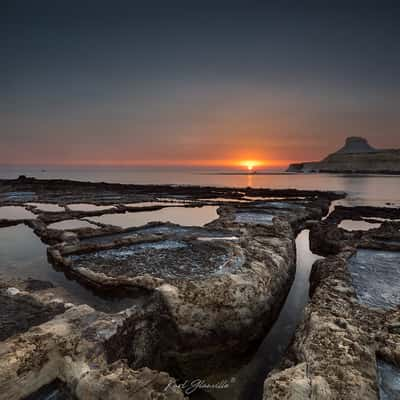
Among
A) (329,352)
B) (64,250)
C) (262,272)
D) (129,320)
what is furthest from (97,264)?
(329,352)

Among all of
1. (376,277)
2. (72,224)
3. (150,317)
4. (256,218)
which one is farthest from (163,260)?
(72,224)

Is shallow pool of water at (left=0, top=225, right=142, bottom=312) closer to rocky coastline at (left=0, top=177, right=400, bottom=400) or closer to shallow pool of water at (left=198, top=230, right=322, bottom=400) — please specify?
rocky coastline at (left=0, top=177, right=400, bottom=400)

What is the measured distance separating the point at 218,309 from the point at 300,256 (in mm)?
8520

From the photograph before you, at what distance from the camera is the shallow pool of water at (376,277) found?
6383 millimetres

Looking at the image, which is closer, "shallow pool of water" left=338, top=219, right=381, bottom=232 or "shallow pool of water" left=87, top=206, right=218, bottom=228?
"shallow pool of water" left=87, top=206, right=218, bottom=228

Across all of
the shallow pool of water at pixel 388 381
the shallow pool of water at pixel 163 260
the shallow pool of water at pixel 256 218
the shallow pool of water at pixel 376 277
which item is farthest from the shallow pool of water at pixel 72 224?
the shallow pool of water at pixel 388 381

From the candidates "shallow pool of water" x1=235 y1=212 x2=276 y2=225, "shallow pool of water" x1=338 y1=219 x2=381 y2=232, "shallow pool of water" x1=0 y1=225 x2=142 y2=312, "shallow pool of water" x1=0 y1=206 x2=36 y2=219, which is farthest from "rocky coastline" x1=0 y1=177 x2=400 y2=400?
"shallow pool of water" x1=0 y1=206 x2=36 y2=219

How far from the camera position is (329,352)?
14.6ft

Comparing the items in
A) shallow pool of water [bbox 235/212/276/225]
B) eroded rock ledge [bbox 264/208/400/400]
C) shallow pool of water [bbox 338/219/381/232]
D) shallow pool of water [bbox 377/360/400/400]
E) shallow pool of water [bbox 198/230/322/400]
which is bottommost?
shallow pool of water [bbox 198/230/322/400]

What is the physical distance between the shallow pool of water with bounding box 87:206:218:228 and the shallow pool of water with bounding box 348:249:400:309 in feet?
36.5

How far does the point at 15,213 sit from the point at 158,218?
427 inches

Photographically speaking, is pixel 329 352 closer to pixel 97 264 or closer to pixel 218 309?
pixel 218 309

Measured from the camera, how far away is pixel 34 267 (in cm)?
991

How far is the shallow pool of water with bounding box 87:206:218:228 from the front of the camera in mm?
19125
